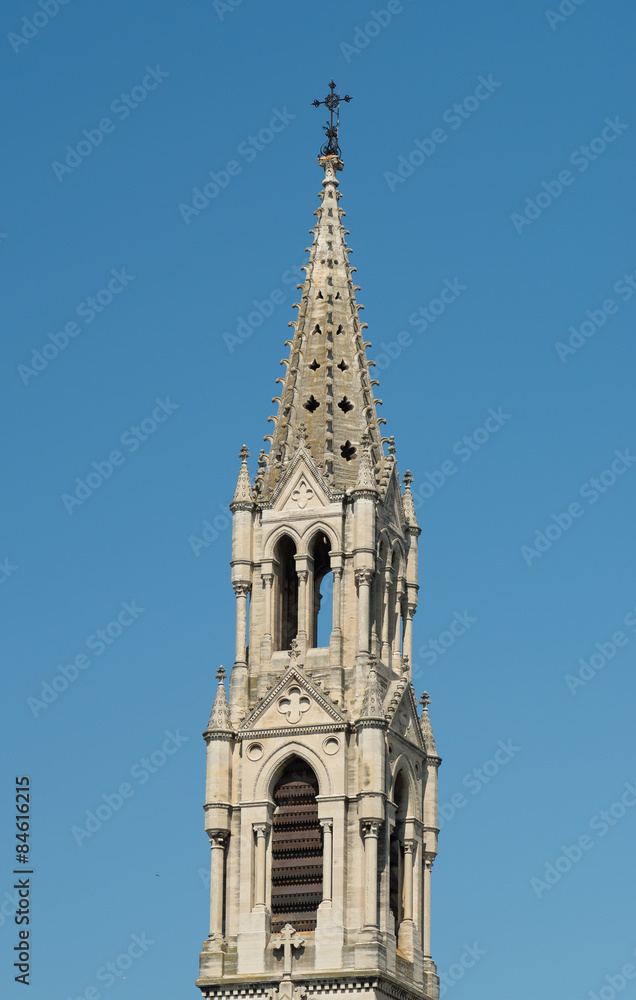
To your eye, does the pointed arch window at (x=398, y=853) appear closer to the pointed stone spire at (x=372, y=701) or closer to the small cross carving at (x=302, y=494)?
the pointed stone spire at (x=372, y=701)

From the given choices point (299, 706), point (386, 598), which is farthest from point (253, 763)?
point (386, 598)

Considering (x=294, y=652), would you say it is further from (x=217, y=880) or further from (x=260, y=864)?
(x=217, y=880)

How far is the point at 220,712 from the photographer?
9031 centimetres

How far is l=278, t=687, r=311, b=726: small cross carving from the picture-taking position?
293 feet

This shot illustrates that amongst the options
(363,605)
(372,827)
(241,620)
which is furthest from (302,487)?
(372,827)

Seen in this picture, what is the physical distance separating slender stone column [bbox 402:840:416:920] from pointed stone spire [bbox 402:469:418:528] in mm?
12414

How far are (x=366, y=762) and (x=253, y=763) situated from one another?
13.8 feet

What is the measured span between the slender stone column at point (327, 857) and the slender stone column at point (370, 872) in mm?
1144

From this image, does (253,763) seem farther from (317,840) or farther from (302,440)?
(302,440)

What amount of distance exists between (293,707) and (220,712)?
2644mm

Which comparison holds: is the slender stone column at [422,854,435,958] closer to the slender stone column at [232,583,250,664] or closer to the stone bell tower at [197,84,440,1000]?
the stone bell tower at [197,84,440,1000]

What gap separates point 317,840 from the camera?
8781cm

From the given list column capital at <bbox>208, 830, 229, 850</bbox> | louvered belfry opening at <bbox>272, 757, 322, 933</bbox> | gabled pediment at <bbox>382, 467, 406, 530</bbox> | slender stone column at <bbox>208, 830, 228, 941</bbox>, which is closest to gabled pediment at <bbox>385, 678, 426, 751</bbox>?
louvered belfry opening at <bbox>272, 757, 322, 933</bbox>

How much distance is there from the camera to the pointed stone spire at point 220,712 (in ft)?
295
